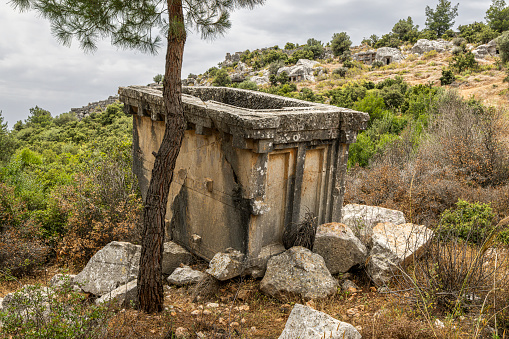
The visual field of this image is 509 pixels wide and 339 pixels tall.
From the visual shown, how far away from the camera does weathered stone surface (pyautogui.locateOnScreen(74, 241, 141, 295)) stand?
232 inches

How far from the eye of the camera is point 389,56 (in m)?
42.0

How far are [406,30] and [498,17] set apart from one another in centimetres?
1225

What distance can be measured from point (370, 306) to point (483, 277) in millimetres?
1359

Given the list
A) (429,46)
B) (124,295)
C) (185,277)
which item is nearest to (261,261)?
(185,277)

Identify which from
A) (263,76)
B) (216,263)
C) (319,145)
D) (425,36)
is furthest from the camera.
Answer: (425,36)

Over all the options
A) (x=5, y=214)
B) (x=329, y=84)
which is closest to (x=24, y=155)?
(x=5, y=214)

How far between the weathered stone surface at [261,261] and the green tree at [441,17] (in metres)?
55.3

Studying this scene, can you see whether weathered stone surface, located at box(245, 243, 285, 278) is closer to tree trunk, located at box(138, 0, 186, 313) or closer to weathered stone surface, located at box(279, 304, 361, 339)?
tree trunk, located at box(138, 0, 186, 313)

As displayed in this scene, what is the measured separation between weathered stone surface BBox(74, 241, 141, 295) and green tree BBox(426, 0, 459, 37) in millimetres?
56283

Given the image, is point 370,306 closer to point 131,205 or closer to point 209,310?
point 209,310

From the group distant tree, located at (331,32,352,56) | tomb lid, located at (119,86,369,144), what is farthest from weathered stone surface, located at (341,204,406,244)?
distant tree, located at (331,32,352,56)

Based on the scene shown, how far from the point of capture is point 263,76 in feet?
134

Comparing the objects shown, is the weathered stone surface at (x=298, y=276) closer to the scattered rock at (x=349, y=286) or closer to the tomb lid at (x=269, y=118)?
the scattered rock at (x=349, y=286)

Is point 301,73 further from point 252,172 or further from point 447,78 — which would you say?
point 252,172
